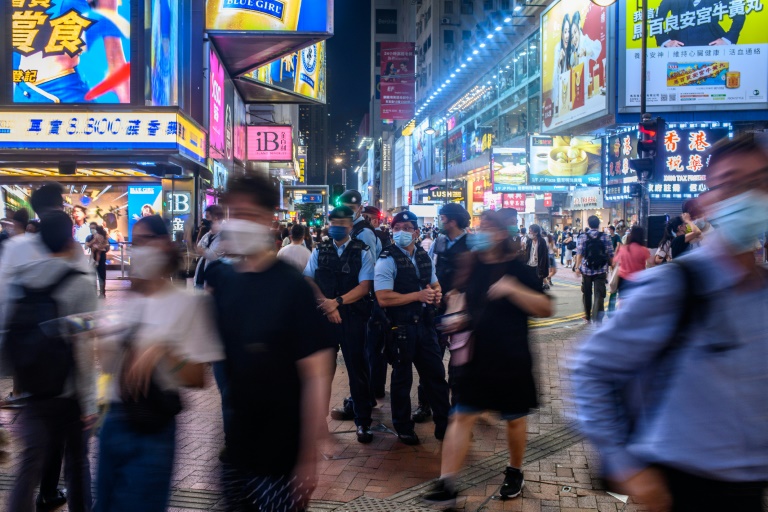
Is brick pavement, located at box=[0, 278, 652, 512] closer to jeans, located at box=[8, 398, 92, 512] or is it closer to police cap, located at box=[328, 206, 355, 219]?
jeans, located at box=[8, 398, 92, 512]

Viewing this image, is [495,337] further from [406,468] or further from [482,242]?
[406,468]

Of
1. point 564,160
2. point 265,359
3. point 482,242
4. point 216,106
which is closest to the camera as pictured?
point 265,359

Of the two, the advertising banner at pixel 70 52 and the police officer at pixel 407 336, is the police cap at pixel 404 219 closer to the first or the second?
the police officer at pixel 407 336

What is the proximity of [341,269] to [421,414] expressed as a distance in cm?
172

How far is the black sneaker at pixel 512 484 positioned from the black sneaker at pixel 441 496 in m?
0.41

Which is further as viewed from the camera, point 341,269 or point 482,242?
point 341,269

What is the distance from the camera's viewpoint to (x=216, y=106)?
24.5 m

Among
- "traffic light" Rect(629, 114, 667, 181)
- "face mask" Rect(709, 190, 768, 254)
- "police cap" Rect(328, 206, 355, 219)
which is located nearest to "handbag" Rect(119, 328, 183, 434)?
"face mask" Rect(709, 190, 768, 254)

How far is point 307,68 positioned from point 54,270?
3256 centimetres

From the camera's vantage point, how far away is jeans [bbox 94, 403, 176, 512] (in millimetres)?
2666

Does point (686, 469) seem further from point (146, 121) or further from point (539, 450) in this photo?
point (146, 121)

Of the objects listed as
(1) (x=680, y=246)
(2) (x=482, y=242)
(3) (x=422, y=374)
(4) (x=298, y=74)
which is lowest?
(3) (x=422, y=374)

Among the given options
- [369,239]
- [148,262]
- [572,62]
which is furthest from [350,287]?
[572,62]

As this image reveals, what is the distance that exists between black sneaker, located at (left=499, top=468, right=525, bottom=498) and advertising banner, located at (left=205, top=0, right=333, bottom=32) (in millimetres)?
20985
